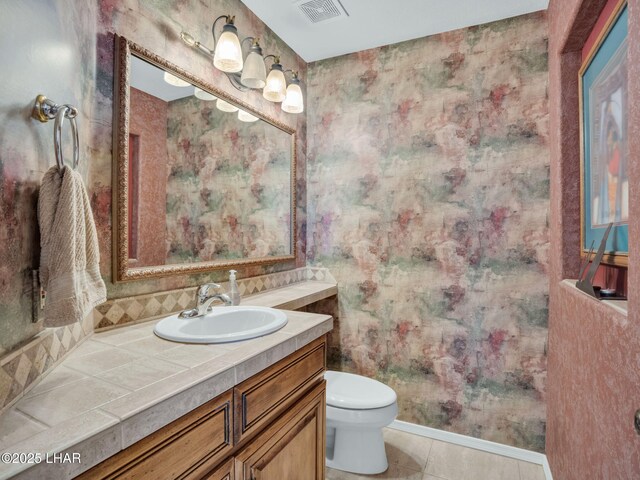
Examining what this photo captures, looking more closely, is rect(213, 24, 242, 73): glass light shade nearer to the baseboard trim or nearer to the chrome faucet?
the chrome faucet

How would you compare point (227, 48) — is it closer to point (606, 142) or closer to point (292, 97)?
point (292, 97)

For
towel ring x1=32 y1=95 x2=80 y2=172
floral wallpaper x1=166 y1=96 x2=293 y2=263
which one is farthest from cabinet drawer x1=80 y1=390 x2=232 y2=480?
floral wallpaper x1=166 y1=96 x2=293 y2=263

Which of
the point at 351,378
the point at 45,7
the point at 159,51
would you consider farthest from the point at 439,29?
the point at 351,378

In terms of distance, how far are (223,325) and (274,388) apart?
46 centimetres

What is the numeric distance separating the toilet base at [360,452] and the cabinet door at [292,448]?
44 cm

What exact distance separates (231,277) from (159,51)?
1.03 m

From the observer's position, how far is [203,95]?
167 centimetres

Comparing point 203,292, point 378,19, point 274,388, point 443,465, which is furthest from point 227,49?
point 443,465

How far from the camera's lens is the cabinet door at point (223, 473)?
86 cm

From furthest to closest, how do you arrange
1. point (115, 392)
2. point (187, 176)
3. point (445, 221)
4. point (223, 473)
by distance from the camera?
point (445, 221)
point (187, 176)
point (223, 473)
point (115, 392)

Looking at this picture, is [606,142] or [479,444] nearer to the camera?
[606,142]

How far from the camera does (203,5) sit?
5.45ft

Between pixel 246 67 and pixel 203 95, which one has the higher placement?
pixel 246 67

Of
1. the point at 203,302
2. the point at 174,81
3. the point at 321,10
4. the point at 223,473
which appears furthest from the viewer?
the point at 321,10
